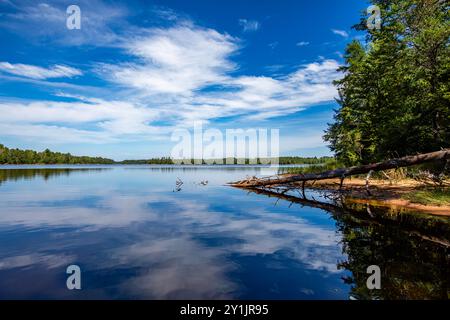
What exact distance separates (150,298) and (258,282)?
2.27 m

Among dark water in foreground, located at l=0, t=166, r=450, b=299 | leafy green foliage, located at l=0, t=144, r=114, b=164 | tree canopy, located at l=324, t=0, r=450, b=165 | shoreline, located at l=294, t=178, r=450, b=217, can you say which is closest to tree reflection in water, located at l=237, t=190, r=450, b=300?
dark water in foreground, located at l=0, t=166, r=450, b=299

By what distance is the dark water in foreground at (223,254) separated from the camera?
5.59 metres

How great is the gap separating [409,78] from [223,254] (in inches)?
732

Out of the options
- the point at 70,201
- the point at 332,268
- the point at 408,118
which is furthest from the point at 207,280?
the point at 408,118

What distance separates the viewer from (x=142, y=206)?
54.1 ft

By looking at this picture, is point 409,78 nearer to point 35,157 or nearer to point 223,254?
point 223,254

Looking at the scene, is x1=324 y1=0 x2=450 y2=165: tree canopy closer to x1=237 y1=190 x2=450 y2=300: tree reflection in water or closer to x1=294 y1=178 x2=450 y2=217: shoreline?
x1=294 y1=178 x2=450 y2=217: shoreline

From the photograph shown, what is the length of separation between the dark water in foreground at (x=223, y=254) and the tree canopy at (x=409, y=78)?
32.3ft

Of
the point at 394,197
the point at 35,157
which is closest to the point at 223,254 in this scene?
the point at 394,197

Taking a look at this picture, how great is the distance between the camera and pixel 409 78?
18812 mm

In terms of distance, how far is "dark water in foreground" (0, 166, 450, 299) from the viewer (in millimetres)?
5594

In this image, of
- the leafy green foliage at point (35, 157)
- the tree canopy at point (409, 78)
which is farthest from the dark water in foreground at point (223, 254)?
the leafy green foliage at point (35, 157)

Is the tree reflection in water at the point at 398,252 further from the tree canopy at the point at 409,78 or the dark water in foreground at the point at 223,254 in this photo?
the tree canopy at the point at 409,78
